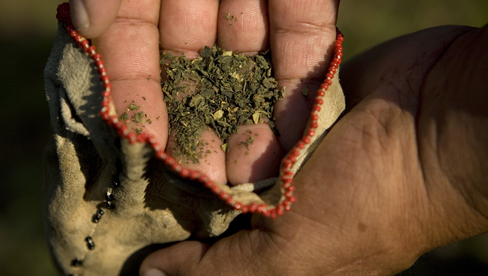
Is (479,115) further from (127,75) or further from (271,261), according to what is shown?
(127,75)

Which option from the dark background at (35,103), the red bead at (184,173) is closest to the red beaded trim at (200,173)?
the red bead at (184,173)

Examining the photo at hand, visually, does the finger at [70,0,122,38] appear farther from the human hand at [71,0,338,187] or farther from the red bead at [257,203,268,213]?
the red bead at [257,203,268,213]

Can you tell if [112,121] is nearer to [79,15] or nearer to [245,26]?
[79,15]

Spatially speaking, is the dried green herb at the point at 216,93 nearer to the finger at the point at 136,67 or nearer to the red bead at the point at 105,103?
the finger at the point at 136,67

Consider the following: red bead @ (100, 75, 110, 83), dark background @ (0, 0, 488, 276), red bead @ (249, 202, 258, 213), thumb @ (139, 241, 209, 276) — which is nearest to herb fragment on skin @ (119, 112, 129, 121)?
red bead @ (100, 75, 110, 83)

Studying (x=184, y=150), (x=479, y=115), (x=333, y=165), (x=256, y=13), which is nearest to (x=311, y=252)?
(x=333, y=165)
